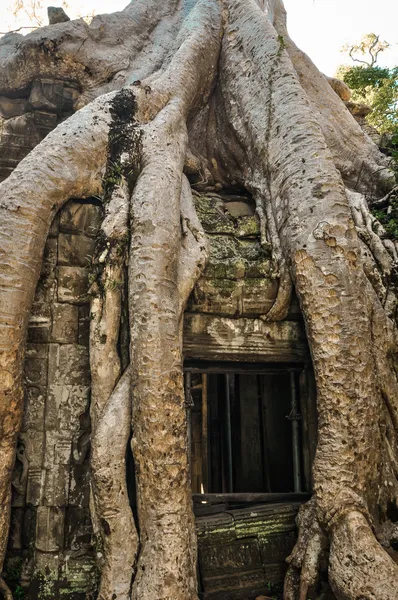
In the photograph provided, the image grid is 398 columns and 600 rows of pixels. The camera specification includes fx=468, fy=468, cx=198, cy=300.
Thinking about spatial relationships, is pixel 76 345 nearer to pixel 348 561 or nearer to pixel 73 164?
pixel 73 164

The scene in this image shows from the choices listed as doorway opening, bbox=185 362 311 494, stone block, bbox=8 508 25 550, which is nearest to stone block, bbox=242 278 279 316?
doorway opening, bbox=185 362 311 494

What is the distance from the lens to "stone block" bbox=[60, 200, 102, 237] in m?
2.97

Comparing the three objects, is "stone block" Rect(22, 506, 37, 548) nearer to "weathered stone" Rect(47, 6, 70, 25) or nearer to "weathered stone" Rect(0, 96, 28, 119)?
"weathered stone" Rect(0, 96, 28, 119)

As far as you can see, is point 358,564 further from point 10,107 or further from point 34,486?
point 10,107

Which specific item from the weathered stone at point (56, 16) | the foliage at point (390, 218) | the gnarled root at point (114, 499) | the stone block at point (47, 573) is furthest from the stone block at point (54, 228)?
the weathered stone at point (56, 16)

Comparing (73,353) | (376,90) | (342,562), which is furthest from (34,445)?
(376,90)

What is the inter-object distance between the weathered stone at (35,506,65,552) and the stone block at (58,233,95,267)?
1426 millimetres

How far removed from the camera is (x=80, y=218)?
3.01 metres

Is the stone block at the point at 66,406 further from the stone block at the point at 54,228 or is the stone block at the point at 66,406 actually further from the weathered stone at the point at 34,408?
the stone block at the point at 54,228

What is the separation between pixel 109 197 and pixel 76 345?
0.96m

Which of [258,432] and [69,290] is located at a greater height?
[69,290]

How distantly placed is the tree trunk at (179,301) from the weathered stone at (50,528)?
23cm

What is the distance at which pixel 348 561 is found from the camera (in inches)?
89.4

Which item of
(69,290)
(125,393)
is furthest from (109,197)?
(125,393)
